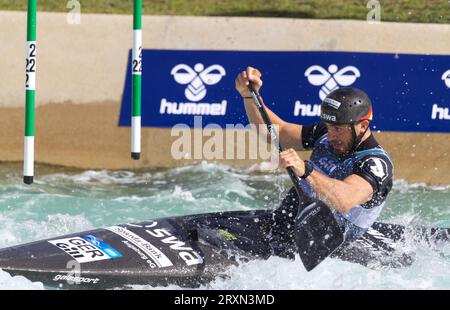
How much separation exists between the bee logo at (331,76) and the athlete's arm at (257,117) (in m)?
3.36

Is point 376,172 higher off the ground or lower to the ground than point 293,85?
higher

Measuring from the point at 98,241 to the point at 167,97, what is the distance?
404cm

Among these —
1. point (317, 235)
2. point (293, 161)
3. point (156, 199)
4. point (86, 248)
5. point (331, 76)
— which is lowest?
point (156, 199)

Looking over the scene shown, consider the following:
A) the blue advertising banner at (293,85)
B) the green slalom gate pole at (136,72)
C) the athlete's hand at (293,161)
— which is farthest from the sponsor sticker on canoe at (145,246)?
the blue advertising banner at (293,85)

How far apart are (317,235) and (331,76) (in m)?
4.28

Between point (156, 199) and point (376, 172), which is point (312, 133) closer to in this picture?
point (376, 172)

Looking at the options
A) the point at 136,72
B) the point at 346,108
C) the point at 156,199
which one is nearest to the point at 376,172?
the point at 346,108

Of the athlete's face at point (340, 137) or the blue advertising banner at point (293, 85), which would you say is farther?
the blue advertising banner at point (293, 85)

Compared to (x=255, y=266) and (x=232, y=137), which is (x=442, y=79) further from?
(x=255, y=266)

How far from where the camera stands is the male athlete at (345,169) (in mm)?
5461

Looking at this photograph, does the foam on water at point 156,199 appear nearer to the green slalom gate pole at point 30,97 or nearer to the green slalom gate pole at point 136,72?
the green slalom gate pole at point 30,97

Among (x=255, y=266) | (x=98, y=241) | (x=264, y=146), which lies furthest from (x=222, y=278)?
(x=264, y=146)

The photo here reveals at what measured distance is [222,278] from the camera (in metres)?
5.88

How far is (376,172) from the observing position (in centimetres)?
566
